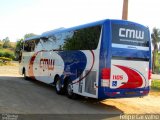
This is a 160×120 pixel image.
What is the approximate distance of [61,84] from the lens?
1638 cm

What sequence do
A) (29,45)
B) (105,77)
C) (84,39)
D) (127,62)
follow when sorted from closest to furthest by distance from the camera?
(105,77) → (127,62) → (84,39) → (29,45)

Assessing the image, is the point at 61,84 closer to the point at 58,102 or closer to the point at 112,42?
the point at 58,102

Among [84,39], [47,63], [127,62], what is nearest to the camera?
[127,62]

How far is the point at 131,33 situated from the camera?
13.1 m

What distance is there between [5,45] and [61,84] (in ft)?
386

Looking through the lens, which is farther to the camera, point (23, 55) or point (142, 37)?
point (23, 55)

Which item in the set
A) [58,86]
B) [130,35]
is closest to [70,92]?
[58,86]

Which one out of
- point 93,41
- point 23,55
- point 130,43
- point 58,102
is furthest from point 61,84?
point 23,55

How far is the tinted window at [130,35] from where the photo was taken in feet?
41.8

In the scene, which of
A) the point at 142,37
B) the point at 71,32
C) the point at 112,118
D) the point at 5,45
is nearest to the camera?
the point at 112,118

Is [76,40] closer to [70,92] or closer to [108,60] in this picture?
[70,92]

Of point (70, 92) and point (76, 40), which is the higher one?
point (76, 40)

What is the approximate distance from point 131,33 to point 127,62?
1.22 m

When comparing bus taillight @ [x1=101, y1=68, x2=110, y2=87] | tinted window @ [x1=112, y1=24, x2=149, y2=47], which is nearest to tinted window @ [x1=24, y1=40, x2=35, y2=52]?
tinted window @ [x1=112, y1=24, x2=149, y2=47]
